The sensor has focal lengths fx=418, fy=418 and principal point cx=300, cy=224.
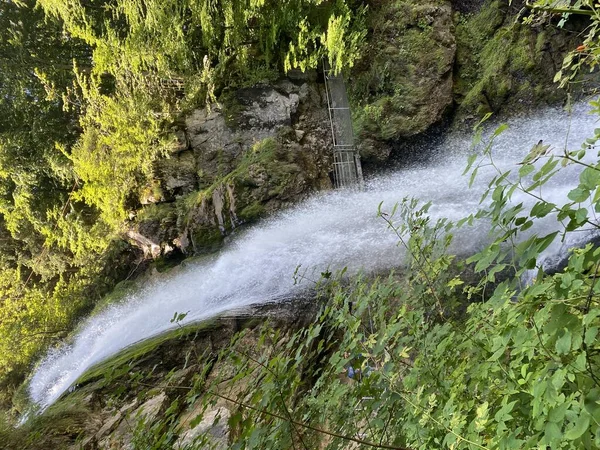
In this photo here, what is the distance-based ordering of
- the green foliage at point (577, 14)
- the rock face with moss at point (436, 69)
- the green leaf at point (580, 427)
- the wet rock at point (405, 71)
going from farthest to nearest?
the wet rock at point (405, 71) → the rock face with moss at point (436, 69) → the green foliage at point (577, 14) → the green leaf at point (580, 427)

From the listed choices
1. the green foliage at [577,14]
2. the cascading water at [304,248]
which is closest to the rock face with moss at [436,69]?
the cascading water at [304,248]

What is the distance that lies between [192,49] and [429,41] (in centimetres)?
377

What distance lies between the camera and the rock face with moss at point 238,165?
19.5ft

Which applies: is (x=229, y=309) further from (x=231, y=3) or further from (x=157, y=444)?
(x=231, y=3)

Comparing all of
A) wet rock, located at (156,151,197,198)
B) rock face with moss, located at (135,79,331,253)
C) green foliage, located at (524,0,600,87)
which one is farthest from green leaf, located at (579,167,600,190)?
wet rock, located at (156,151,197,198)

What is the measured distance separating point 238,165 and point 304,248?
6.33ft

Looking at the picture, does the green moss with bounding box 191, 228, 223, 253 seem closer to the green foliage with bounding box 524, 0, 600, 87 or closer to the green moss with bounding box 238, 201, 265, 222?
the green moss with bounding box 238, 201, 265, 222

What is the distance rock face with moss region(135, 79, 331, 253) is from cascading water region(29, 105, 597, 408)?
371mm

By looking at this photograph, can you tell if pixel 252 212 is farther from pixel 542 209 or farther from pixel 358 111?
pixel 542 209

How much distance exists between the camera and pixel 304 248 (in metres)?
5.33

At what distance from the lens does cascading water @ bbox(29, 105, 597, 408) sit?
4824 mm

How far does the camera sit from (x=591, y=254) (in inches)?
34.8

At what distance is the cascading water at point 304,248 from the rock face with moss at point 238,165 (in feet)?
1.22

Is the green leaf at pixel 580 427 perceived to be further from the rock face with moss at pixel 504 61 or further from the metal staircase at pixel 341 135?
the rock face with moss at pixel 504 61
